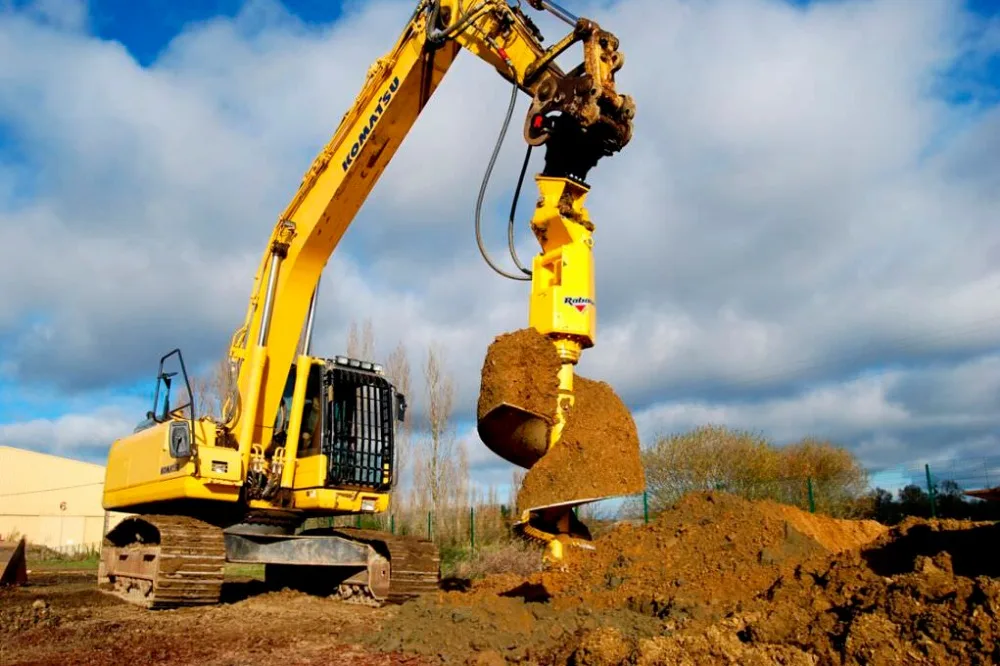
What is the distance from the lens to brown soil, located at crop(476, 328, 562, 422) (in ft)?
19.1

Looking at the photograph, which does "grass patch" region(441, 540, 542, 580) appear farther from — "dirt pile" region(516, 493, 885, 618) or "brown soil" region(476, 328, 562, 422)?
"brown soil" region(476, 328, 562, 422)

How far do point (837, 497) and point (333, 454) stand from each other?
425 inches

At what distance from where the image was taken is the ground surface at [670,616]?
4.21m

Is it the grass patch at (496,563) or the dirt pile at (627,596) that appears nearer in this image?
the dirt pile at (627,596)

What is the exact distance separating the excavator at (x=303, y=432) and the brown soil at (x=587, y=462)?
2.21 m

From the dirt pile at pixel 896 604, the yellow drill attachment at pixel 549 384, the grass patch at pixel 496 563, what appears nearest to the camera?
the dirt pile at pixel 896 604

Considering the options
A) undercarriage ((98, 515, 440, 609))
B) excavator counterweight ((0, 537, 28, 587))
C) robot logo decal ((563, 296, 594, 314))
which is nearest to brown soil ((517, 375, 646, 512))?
robot logo decal ((563, 296, 594, 314))

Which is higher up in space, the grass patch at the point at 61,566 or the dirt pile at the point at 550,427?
the dirt pile at the point at 550,427

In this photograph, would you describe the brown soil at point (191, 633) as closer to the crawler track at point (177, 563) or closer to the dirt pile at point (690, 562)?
the crawler track at point (177, 563)

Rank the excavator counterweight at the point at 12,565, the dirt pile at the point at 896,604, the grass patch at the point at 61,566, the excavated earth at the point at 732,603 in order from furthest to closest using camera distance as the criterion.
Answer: the grass patch at the point at 61,566, the excavator counterweight at the point at 12,565, the excavated earth at the point at 732,603, the dirt pile at the point at 896,604

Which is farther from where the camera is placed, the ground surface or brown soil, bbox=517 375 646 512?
brown soil, bbox=517 375 646 512

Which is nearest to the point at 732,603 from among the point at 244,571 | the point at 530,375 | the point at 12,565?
the point at 530,375

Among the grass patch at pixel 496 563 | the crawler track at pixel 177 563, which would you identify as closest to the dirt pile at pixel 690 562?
the crawler track at pixel 177 563

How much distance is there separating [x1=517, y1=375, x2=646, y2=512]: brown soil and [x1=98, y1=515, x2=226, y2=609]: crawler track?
461cm
